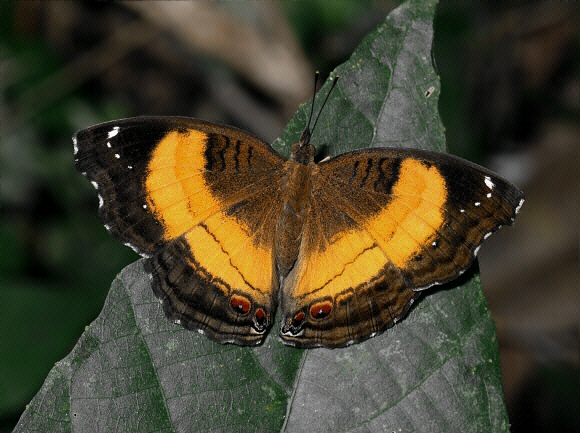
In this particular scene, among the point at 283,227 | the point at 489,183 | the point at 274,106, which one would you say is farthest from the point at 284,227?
the point at 274,106

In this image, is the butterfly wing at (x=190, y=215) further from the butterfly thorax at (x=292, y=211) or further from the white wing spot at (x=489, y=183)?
the white wing spot at (x=489, y=183)

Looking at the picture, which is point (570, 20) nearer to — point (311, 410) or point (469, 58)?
point (469, 58)

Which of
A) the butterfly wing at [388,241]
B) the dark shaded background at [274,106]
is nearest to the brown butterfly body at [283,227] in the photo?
the butterfly wing at [388,241]

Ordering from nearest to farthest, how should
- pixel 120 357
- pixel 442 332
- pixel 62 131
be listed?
pixel 120 357 → pixel 442 332 → pixel 62 131

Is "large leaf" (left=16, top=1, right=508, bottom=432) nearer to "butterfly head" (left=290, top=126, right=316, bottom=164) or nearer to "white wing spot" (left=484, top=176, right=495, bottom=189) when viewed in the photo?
"butterfly head" (left=290, top=126, right=316, bottom=164)

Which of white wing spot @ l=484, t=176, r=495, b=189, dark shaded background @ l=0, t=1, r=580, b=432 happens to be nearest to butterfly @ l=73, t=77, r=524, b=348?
white wing spot @ l=484, t=176, r=495, b=189

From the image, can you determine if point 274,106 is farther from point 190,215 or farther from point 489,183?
point 489,183

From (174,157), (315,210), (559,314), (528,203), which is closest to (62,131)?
(174,157)
